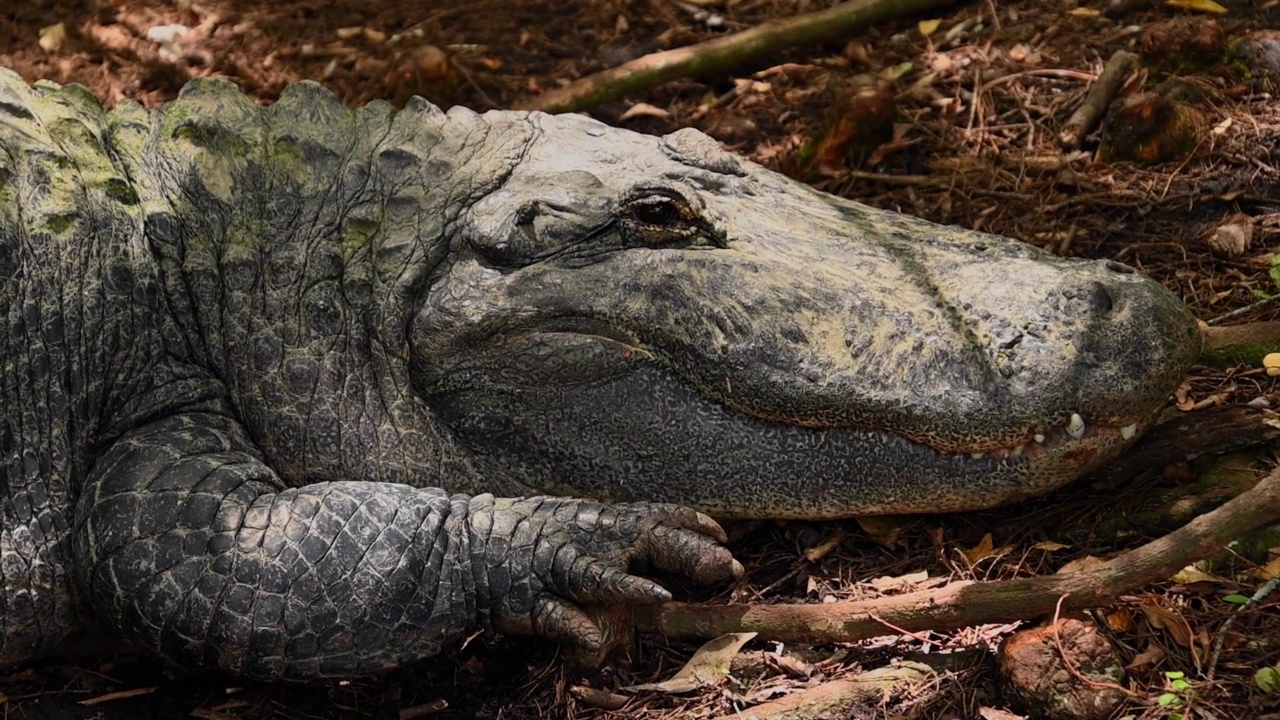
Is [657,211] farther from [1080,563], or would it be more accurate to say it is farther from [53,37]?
[53,37]

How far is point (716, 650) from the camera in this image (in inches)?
142

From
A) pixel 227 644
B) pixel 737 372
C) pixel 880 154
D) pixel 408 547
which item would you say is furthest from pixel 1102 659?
pixel 880 154

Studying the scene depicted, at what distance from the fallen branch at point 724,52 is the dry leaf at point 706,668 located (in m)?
3.07

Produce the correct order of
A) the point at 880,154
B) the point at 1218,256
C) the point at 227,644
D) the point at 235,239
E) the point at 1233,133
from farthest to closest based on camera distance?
1. the point at 880,154
2. the point at 1233,133
3. the point at 1218,256
4. the point at 235,239
5. the point at 227,644

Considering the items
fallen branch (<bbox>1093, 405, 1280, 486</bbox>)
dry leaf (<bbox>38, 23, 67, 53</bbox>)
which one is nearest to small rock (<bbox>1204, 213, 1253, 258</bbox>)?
fallen branch (<bbox>1093, 405, 1280, 486</bbox>)

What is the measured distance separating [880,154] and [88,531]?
11.2 feet

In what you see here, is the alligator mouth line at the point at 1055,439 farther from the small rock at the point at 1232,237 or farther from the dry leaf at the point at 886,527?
the small rock at the point at 1232,237

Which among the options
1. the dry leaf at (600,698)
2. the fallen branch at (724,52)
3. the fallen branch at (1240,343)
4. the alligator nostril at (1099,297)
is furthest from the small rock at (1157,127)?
the dry leaf at (600,698)

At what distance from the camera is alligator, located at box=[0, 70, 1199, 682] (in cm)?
354

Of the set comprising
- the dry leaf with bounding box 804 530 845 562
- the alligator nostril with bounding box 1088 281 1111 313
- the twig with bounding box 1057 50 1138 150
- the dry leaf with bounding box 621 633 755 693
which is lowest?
the dry leaf with bounding box 621 633 755 693

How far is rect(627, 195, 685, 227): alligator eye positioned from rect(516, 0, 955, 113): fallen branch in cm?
229

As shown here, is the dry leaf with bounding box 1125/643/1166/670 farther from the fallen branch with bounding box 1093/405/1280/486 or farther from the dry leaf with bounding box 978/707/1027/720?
the fallen branch with bounding box 1093/405/1280/486

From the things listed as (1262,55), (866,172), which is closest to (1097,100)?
(1262,55)

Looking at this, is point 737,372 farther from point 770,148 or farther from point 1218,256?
point 770,148
